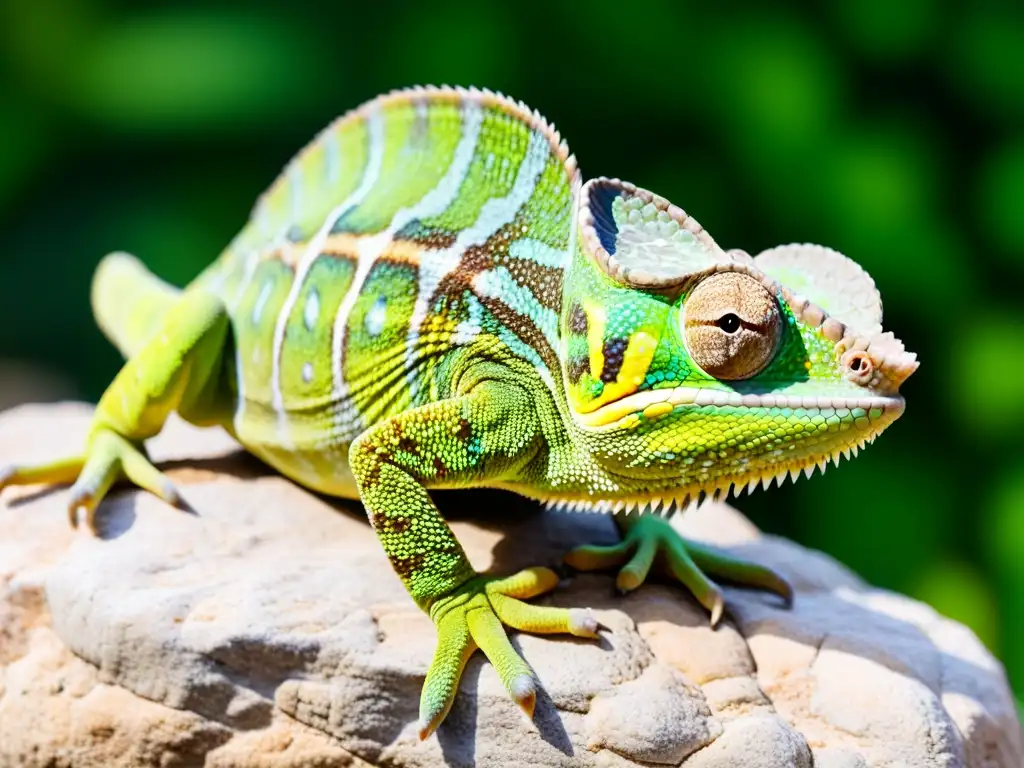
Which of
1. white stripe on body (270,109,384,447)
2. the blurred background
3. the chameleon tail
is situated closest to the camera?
white stripe on body (270,109,384,447)

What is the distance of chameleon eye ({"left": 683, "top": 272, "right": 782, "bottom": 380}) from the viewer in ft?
6.53

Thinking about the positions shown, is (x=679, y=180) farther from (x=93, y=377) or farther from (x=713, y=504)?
(x=93, y=377)

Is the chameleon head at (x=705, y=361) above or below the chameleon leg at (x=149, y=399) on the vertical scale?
above

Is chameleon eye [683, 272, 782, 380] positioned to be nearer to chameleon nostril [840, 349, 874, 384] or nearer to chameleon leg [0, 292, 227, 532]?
chameleon nostril [840, 349, 874, 384]

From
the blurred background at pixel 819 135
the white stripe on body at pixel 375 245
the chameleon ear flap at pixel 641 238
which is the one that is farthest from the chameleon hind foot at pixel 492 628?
the blurred background at pixel 819 135

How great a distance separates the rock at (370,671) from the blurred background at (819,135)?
2.20 metres

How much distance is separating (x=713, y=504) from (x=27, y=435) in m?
2.08

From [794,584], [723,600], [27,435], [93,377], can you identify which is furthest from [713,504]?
[93,377]

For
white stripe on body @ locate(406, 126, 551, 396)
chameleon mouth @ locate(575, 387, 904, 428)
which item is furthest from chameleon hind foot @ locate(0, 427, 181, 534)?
chameleon mouth @ locate(575, 387, 904, 428)

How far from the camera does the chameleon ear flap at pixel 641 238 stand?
2.08m

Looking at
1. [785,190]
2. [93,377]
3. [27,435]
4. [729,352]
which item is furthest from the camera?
[93,377]

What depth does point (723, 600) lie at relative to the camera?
248cm

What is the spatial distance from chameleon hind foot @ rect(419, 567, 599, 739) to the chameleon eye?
1.92 feet

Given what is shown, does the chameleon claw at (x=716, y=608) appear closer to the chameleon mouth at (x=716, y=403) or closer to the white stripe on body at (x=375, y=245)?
the chameleon mouth at (x=716, y=403)
